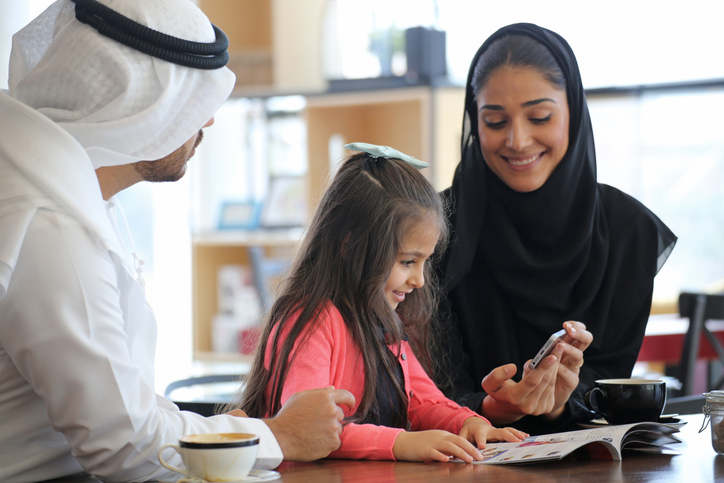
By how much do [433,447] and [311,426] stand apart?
19cm

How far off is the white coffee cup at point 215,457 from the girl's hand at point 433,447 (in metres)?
0.31

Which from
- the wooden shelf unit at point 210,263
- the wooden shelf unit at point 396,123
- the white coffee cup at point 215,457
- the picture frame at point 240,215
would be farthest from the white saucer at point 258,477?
the picture frame at point 240,215

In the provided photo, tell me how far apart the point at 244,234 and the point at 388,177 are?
2.64 meters

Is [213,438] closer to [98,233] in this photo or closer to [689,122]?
[98,233]

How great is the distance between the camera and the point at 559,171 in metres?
1.77

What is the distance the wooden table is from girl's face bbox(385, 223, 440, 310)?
0.41 m

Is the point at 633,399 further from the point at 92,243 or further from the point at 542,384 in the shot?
the point at 92,243

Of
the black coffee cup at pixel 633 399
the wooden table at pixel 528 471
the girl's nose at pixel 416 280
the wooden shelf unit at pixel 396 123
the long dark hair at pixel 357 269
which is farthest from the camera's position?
the wooden shelf unit at pixel 396 123

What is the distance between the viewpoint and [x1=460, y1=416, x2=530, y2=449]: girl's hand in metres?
1.31

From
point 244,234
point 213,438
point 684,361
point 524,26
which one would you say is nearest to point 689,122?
point 684,361

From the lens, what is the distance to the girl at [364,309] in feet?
4.48

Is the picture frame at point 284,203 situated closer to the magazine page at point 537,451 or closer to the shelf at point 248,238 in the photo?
the shelf at point 248,238

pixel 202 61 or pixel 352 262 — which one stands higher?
pixel 202 61

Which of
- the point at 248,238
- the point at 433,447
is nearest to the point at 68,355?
the point at 433,447
